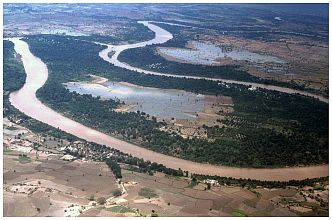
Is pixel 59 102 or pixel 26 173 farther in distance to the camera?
pixel 59 102

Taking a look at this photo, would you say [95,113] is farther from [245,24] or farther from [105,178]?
[245,24]

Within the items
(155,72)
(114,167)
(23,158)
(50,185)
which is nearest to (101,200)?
(50,185)

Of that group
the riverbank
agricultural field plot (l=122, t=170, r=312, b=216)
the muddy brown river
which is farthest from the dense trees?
agricultural field plot (l=122, t=170, r=312, b=216)

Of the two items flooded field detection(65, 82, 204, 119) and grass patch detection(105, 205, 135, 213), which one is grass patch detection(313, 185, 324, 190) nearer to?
grass patch detection(105, 205, 135, 213)

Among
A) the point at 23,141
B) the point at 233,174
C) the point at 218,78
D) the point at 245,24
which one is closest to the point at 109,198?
the point at 233,174

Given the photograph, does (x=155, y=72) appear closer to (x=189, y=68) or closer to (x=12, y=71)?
(x=189, y=68)

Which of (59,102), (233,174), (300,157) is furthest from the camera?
(59,102)
